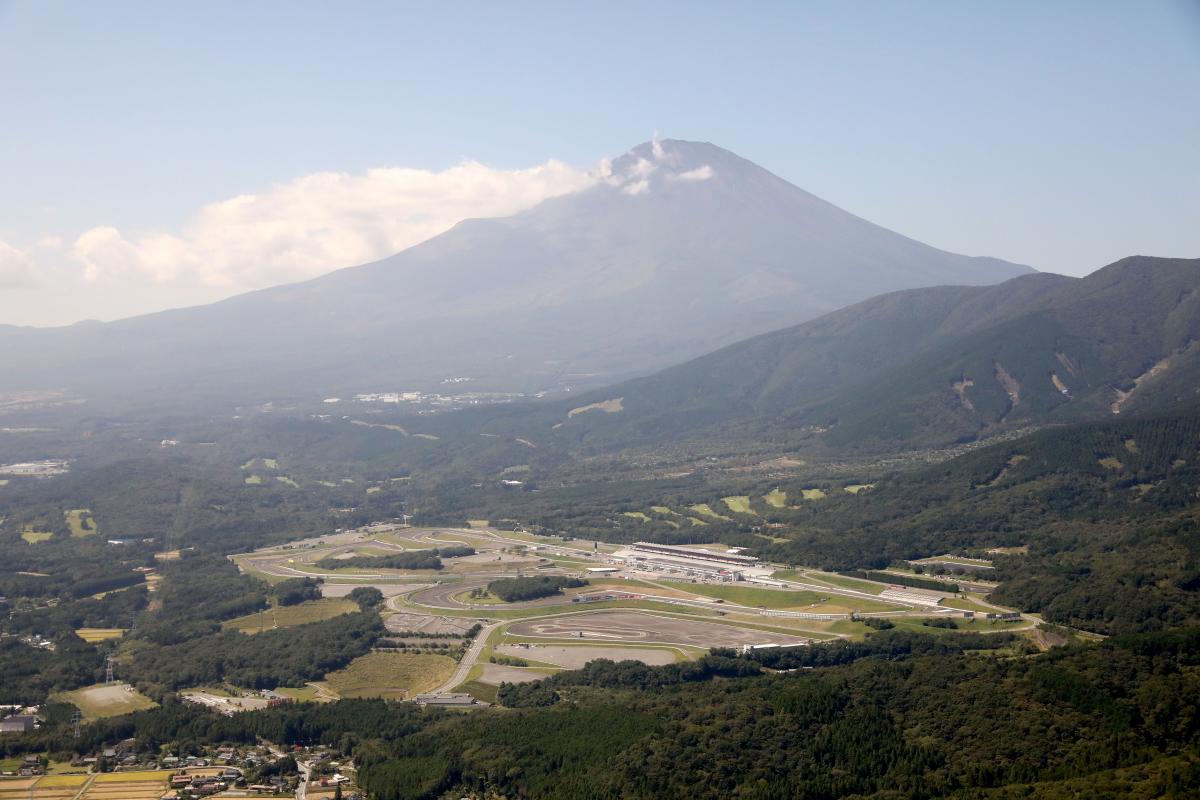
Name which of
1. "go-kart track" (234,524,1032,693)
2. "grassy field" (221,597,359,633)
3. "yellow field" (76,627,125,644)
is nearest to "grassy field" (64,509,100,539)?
"go-kart track" (234,524,1032,693)

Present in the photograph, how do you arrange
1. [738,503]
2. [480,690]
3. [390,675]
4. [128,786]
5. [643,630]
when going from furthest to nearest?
[738,503] → [643,630] → [390,675] → [480,690] → [128,786]

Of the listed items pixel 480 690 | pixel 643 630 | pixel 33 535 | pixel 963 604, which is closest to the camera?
pixel 480 690

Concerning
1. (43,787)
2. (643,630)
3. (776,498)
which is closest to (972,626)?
(643,630)

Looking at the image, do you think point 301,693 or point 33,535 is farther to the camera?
point 33,535

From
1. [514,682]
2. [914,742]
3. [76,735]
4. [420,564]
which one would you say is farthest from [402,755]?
[420,564]

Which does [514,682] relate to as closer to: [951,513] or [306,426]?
[951,513]

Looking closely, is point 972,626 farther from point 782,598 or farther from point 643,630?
point 643,630

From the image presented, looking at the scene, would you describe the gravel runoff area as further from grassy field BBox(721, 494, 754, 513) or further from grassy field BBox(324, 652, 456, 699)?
grassy field BBox(721, 494, 754, 513)
